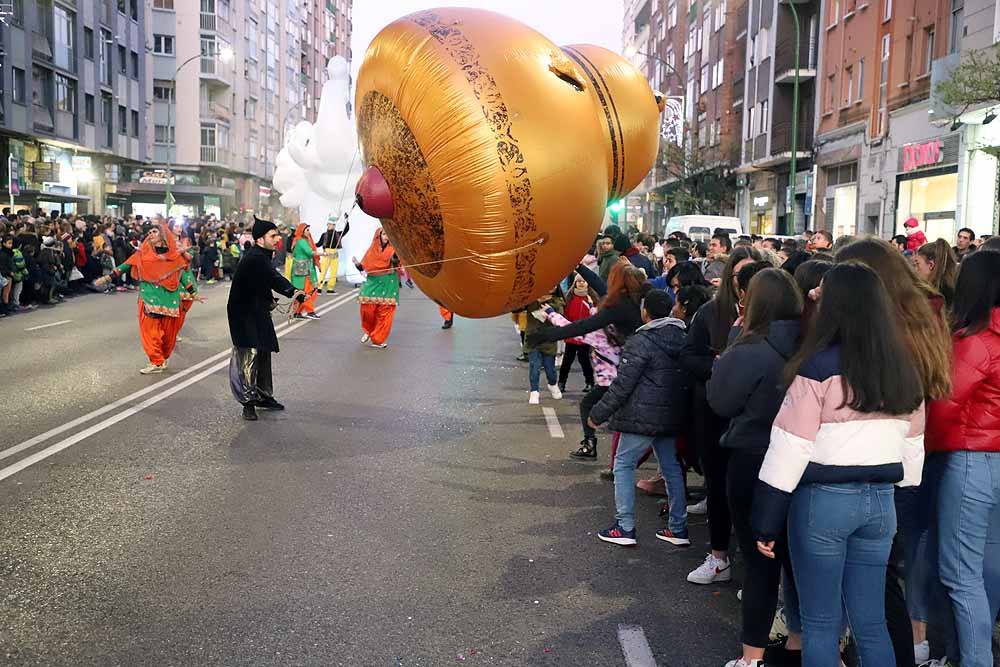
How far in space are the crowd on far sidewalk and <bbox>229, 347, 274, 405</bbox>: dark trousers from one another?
3669 millimetres

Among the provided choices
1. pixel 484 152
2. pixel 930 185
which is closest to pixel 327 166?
pixel 930 185

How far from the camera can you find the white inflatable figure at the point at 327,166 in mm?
26406

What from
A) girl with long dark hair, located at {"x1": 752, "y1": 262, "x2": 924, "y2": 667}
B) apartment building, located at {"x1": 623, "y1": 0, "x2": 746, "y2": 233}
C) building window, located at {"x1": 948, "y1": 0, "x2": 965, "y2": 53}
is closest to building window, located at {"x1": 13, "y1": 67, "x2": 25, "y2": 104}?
apartment building, located at {"x1": 623, "y1": 0, "x2": 746, "y2": 233}

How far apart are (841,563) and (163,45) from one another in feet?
217

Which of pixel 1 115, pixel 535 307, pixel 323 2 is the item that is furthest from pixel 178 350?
pixel 323 2

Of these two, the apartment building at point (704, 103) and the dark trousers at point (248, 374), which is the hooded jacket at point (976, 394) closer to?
the dark trousers at point (248, 374)

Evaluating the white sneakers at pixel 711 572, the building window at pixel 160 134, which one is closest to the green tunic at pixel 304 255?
the white sneakers at pixel 711 572

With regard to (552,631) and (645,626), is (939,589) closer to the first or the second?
(645,626)

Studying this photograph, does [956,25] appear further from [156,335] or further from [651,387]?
[651,387]

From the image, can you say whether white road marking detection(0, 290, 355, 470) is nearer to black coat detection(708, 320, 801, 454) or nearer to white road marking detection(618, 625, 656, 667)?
white road marking detection(618, 625, 656, 667)

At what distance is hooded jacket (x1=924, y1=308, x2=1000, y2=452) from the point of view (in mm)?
4082

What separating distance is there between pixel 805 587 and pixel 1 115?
3761 cm

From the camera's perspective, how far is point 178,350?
14.6 m

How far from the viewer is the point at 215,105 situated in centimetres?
6562
